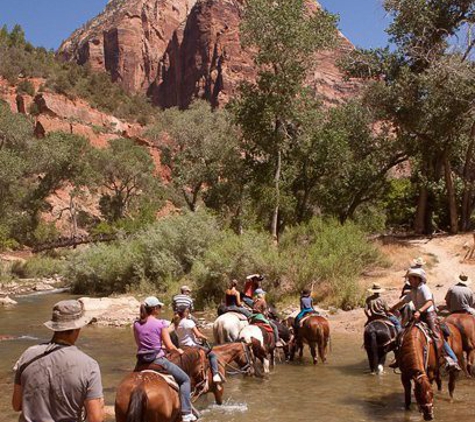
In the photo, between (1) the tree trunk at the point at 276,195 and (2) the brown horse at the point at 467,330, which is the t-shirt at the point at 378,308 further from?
(1) the tree trunk at the point at 276,195

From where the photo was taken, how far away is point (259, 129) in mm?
30781

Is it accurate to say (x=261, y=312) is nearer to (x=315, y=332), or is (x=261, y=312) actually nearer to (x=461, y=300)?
(x=315, y=332)

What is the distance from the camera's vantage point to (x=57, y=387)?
3.90 metres

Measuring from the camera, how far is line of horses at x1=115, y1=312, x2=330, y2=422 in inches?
248

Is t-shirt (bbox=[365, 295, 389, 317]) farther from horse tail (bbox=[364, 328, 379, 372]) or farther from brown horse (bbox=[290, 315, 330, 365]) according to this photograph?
brown horse (bbox=[290, 315, 330, 365])

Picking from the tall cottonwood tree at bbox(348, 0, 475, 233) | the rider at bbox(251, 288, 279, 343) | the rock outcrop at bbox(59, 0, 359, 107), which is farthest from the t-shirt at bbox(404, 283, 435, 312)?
the rock outcrop at bbox(59, 0, 359, 107)

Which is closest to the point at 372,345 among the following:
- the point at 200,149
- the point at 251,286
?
the point at 251,286

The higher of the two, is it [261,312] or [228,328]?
[261,312]

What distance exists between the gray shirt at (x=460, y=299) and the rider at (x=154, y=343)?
652cm

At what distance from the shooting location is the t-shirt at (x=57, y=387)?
3900 millimetres

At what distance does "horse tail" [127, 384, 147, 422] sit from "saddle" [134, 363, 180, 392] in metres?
0.56

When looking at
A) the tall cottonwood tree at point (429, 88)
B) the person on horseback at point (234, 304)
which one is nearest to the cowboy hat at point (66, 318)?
the person on horseback at point (234, 304)

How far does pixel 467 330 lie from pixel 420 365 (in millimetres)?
3106

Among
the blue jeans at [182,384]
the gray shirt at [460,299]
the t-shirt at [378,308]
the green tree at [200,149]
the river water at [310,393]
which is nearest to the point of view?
the blue jeans at [182,384]
